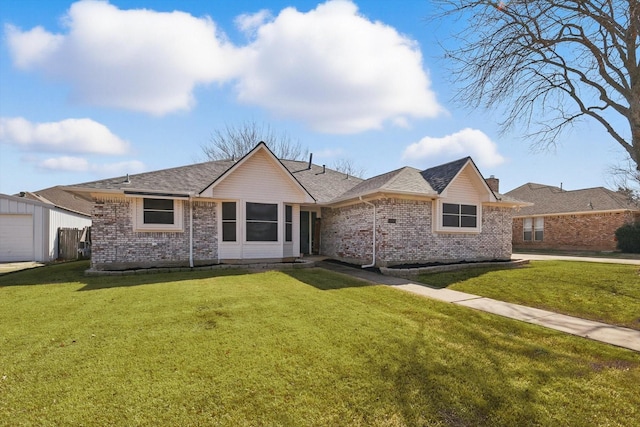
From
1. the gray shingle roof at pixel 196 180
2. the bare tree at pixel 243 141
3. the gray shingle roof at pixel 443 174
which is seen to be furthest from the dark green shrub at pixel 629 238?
the bare tree at pixel 243 141

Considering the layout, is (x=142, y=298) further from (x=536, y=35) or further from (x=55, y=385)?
(x=536, y=35)

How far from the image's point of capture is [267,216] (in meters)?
14.0

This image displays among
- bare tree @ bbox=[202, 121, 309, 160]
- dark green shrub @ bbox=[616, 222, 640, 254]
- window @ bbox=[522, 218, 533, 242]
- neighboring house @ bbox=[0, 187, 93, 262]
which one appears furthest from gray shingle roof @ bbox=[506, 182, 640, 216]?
neighboring house @ bbox=[0, 187, 93, 262]

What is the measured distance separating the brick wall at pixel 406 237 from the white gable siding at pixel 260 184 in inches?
109

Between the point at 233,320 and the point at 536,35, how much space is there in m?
9.72

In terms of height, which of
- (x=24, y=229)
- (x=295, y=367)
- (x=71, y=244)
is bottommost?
(x=295, y=367)

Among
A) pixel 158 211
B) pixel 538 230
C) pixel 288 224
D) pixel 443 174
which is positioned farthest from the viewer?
pixel 538 230

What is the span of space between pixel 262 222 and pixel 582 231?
914 inches

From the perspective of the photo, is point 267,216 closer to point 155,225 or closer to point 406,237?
point 155,225

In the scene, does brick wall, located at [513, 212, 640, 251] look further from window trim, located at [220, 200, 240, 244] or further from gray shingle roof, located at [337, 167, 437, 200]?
window trim, located at [220, 200, 240, 244]

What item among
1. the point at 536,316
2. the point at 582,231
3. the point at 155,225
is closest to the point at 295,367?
the point at 536,316

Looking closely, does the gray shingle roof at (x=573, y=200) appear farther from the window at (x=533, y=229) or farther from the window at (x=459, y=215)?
the window at (x=459, y=215)

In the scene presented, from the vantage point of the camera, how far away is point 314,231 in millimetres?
18188

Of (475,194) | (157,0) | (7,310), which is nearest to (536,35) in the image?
(475,194)
